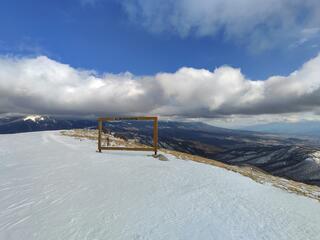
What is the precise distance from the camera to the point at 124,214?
294 inches

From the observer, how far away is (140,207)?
26.6ft

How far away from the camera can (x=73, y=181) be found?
10875 millimetres

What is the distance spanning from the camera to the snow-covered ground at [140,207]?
646 centimetres

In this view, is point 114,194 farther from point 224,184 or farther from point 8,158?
point 8,158

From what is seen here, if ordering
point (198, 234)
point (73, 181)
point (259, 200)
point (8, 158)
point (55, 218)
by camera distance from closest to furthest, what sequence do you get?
point (198, 234) < point (55, 218) < point (259, 200) < point (73, 181) < point (8, 158)

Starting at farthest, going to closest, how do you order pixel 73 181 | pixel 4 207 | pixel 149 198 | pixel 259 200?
1. pixel 73 181
2. pixel 259 200
3. pixel 149 198
4. pixel 4 207

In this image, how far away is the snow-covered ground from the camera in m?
6.46

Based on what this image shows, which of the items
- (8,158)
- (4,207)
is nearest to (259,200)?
(4,207)

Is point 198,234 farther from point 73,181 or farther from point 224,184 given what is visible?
point 73,181

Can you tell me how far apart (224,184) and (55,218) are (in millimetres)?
8168

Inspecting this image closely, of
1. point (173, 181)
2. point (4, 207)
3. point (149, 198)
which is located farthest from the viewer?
point (173, 181)

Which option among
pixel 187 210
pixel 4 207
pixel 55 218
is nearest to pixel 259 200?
pixel 187 210

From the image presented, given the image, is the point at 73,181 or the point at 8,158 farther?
the point at 8,158

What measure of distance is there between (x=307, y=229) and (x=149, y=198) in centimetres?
558
